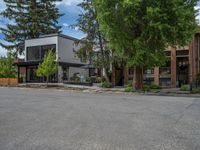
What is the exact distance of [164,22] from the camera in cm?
2470

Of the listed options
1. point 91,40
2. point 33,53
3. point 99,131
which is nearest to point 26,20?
point 33,53

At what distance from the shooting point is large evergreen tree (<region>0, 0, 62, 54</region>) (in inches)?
2366

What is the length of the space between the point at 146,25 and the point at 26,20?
40763 millimetres

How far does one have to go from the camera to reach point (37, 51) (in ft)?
153

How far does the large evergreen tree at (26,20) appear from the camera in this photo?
6009cm

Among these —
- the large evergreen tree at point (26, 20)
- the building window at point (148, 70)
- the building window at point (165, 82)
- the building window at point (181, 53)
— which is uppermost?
the large evergreen tree at point (26, 20)

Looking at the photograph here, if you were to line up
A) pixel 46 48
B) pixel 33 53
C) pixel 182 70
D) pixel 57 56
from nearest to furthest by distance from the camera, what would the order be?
1. pixel 182 70
2. pixel 57 56
3. pixel 46 48
4. pixel 33 53

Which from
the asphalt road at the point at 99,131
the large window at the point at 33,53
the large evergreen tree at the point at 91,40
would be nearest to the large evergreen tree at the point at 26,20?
the large window at the point at 33,53

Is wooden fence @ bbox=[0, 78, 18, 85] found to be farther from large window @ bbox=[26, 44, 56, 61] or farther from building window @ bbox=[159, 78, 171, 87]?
building window @ bbox=[159, 78, 171, 87]

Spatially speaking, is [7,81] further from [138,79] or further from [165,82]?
[165,82]

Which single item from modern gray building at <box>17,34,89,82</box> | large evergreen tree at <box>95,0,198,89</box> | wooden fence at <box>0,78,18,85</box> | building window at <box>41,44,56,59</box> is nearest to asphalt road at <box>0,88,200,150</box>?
large evergreen tree at <box>95,0,198,89</box>

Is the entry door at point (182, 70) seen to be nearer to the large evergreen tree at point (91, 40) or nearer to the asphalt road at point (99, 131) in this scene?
the large evergreen tree at point (91, 40)

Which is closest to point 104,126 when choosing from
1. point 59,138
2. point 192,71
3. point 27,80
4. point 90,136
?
point 90,136

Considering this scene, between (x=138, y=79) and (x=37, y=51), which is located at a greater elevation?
(x=37, y=51)
